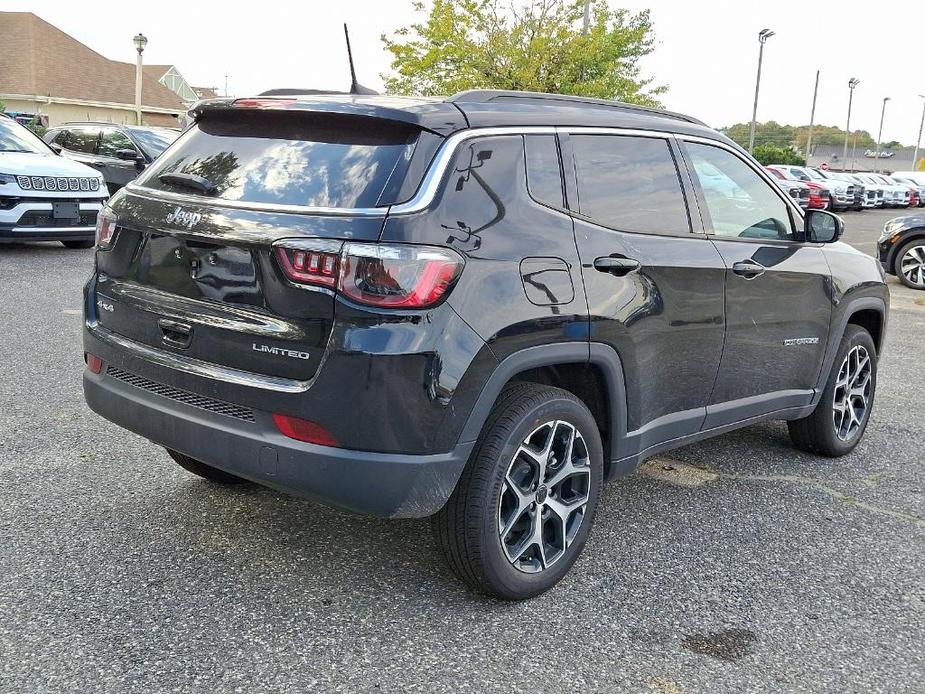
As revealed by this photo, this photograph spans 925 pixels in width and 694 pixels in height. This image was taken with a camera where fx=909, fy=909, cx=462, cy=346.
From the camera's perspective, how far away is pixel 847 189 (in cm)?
3431

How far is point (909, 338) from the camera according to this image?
9.20m

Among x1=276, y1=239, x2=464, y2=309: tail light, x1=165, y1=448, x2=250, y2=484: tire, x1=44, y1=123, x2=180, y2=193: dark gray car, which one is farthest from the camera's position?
x1=44, y1=123, x2=180, y2=193: dark gray car

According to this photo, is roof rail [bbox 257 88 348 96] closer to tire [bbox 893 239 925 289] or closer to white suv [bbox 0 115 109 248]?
white suv [bbox 0 115 109 248]

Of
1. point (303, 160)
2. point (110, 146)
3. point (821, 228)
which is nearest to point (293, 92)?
point (303, 160)

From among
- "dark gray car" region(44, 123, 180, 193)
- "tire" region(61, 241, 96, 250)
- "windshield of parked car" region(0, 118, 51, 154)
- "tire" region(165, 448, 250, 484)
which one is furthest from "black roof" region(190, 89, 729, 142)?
"dark gray car" region(44, 123, 180, 193)

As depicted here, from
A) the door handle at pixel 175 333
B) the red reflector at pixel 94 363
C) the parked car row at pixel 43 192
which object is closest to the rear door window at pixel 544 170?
the door handle at pixel 175 333

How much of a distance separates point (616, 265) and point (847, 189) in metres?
34.3

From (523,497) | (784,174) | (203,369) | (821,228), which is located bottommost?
(523,497)

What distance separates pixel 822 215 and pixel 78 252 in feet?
34.1

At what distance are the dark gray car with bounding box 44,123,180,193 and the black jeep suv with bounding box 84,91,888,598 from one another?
1201cm

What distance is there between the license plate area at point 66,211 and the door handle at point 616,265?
9.72m

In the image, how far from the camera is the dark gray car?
1473 centimetres

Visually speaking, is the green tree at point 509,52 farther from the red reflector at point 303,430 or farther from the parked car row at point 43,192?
the red reflector at point 303,430

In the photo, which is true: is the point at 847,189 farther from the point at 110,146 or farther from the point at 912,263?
the point at 110,146
